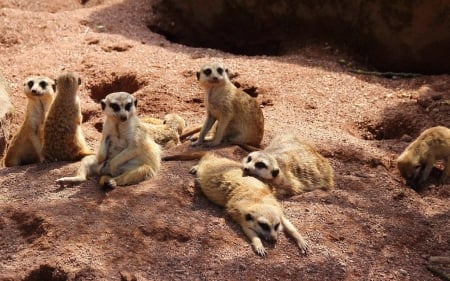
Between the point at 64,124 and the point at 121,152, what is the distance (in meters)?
0.76

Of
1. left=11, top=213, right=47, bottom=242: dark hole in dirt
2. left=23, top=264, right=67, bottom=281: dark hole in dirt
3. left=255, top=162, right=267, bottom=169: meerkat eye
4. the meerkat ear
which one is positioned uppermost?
left=255, top=162, right=267, bottom=169: meerkat eye

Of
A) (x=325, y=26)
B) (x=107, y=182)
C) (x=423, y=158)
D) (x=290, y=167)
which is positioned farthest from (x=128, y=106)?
(x=325, y=26)

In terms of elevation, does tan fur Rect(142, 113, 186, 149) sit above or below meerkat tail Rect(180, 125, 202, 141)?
above

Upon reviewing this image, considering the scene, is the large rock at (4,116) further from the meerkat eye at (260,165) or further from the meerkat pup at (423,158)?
the meerkat pup at (423,158)

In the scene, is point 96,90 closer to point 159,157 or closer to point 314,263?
point 159,157

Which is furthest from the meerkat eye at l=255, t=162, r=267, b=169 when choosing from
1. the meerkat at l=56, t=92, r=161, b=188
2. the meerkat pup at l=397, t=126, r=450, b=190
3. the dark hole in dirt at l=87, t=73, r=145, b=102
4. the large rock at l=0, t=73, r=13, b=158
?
the dark hole in dirt at l=87, t=73, r=145, b=102

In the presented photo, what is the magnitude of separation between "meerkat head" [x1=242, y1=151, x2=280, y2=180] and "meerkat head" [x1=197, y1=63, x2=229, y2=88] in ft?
3.36

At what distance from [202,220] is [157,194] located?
1.41 ft

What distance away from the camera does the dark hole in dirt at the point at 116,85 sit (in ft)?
25.7

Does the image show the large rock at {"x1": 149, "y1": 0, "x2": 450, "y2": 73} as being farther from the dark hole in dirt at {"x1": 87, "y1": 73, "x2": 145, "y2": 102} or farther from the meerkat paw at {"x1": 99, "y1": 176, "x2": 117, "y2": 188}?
the meerkat paw at {"x1": 99, "y1": 176, "x2": 117, "y2": 188}

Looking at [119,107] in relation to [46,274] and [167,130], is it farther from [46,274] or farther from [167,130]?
[46,274]

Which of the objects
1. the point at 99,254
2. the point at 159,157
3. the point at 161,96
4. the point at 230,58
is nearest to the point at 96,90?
the point at 161,96

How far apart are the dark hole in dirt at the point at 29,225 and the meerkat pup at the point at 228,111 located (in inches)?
70.7

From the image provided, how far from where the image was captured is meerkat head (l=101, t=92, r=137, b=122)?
524 centimetres
